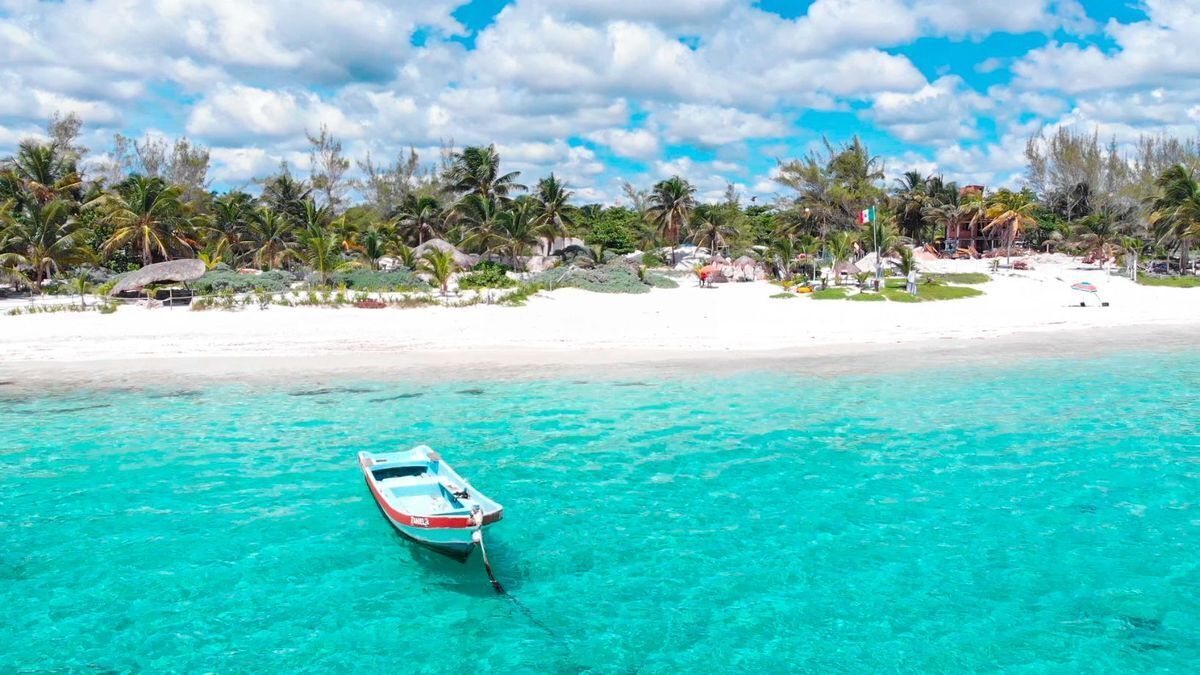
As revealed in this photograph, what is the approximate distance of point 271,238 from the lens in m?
45.3

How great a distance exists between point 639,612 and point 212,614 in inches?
185

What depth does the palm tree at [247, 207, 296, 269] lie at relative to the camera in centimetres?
4534

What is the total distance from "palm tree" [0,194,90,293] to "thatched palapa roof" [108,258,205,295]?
15.3 ft

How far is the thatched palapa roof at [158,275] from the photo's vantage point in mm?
33062

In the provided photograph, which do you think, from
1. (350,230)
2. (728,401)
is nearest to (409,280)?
(350,230)

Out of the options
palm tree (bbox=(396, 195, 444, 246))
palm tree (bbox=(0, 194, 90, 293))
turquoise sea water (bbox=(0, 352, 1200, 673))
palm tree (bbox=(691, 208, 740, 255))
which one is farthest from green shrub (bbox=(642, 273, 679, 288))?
palm tree (bbox=(0, 194, 90, 293))

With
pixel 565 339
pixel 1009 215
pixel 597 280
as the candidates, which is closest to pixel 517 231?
pixel 597 280

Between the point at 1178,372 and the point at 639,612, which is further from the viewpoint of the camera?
the point at 1178,372

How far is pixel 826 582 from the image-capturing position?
9.43 m

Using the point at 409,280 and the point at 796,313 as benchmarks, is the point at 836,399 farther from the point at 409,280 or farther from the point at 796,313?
the point at 409,280

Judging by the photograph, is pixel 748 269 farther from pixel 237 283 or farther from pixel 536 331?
pixel 237 283

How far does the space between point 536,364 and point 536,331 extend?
17.2 feet

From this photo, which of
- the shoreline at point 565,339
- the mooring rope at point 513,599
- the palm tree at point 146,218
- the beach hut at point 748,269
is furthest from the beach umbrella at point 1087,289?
the palm tree at point 146,218

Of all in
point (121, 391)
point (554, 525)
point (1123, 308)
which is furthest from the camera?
point (1123, 308)
